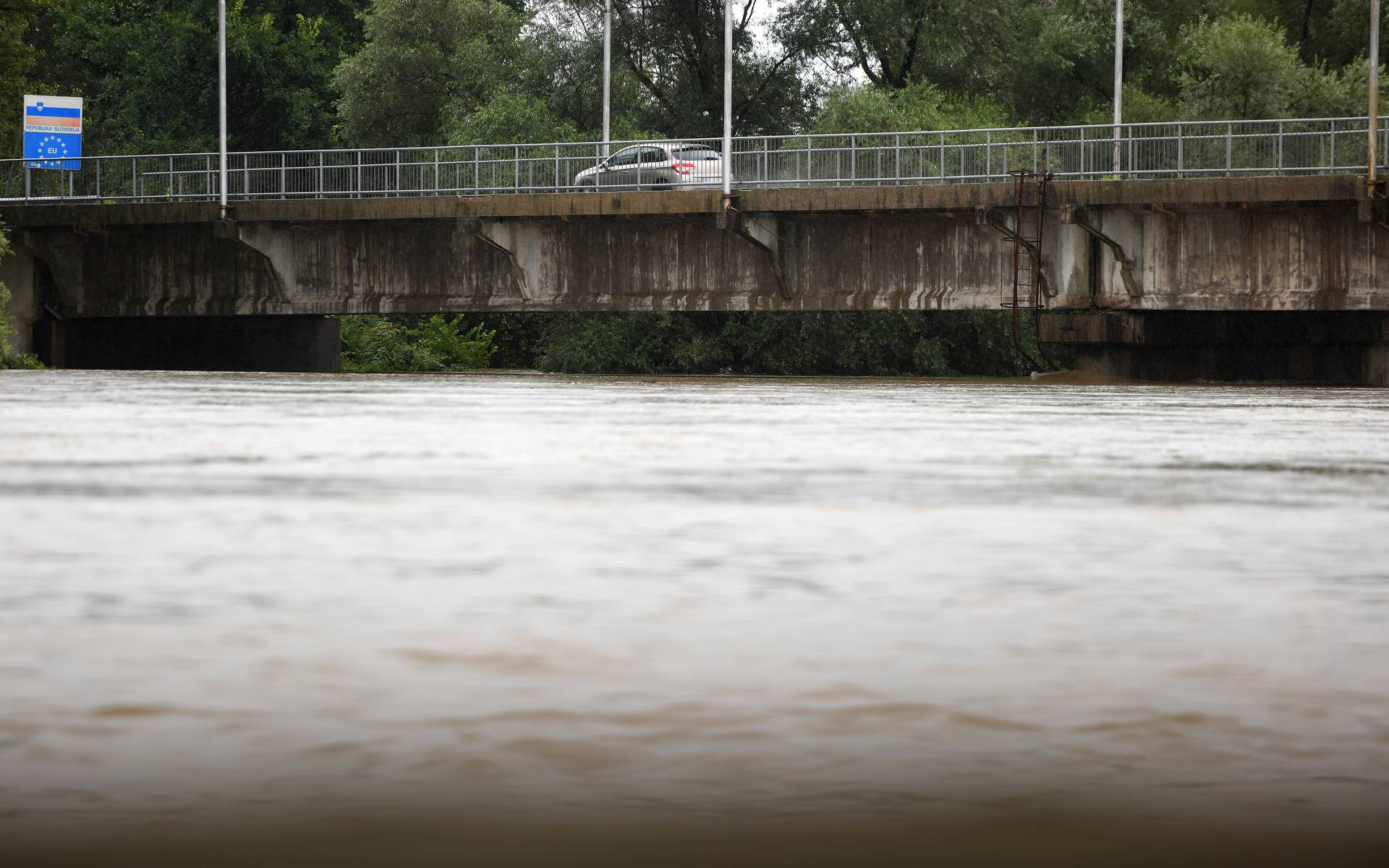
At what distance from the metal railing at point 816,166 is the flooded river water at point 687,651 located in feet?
95.6

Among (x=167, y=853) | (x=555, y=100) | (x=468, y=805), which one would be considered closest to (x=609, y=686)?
(x=468, y=805)

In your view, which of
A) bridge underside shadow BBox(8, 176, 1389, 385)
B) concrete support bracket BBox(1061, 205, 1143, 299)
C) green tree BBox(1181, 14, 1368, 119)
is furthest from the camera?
green tree BBox(1181, 14, 1368, 119)

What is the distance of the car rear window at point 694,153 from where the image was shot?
37.5 meters

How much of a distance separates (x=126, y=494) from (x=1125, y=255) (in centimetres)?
2958

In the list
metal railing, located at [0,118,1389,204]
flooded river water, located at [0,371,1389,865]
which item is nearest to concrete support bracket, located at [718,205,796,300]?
metal railing, located at [0,118,1389,204]

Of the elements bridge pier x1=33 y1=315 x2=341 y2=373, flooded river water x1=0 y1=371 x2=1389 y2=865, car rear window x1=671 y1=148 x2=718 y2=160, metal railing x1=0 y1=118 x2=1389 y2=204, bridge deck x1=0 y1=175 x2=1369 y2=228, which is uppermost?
car rear window x1=671 y1=148 x2=718 y2=160

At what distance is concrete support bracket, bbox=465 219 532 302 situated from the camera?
117ft

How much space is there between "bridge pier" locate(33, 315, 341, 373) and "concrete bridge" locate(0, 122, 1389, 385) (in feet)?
0.20

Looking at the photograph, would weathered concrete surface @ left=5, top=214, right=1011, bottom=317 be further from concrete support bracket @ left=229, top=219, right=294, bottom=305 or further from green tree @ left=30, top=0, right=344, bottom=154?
green tree @ left=30, top=0, right=344, bottom=154

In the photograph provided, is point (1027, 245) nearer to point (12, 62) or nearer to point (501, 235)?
point (501, 235)

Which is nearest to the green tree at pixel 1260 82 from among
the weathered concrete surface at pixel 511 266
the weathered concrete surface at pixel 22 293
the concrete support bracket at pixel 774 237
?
the weathered concrete surface at pixel 511 266

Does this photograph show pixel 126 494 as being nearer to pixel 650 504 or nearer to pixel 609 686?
pixel 650 504

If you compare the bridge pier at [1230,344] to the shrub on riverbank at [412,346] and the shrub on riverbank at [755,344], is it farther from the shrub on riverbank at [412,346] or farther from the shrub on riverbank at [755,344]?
the shrub on riverbank at [412,346]

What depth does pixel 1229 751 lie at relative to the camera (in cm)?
130
